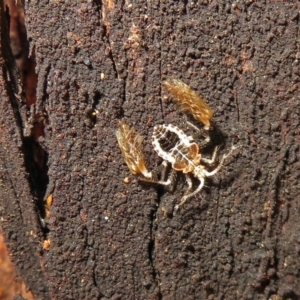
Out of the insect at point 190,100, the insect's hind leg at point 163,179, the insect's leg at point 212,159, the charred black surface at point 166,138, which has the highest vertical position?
the insect at point 190,100

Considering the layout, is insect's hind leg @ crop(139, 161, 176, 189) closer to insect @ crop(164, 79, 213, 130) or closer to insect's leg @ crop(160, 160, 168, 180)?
insect's leg @ crop(160, 160, 168, 180)

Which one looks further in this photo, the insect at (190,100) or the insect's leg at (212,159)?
the insect's leg at (212,159)

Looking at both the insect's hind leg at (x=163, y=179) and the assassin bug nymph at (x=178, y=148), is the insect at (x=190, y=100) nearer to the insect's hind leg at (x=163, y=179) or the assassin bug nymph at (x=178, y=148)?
the assassin bug nymph at (x=178, y=148)

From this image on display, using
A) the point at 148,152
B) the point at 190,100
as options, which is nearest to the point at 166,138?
the point at 148,152

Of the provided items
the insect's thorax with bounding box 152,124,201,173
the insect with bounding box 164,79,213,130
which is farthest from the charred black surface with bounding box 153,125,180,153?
the insect with bounding box 164,79,213,130

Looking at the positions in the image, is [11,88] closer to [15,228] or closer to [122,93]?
[122,93]

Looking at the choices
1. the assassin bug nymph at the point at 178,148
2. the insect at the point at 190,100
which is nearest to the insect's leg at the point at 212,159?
the assassin bug nymph at the point at 178,148

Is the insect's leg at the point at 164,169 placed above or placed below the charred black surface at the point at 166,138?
below
